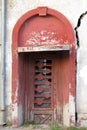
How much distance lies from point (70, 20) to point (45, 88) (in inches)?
74.5

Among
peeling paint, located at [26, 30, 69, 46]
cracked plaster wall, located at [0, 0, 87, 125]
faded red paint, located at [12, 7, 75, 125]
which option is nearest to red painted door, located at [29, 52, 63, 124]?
faded red paint, located at [12, 7, 75, 125]

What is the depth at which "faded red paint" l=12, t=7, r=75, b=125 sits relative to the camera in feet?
30.8

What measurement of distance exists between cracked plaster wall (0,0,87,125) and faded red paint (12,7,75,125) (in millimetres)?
137

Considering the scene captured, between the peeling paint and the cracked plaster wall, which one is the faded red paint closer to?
the peeling paint

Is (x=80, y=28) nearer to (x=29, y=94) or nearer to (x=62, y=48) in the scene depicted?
(x=62, y=48)

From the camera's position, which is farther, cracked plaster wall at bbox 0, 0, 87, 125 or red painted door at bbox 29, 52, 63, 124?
red painted door at bbox 29, 52, 63, 124

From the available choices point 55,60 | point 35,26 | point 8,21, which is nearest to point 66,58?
point 55,60

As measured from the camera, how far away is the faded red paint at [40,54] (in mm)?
9391

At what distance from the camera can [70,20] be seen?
9.45m

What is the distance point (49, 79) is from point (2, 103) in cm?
140

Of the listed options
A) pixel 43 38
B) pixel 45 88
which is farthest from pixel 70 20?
pixel 45 88

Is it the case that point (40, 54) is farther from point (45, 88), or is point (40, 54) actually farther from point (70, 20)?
point (70, 20)

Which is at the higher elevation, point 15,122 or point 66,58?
point 66,58

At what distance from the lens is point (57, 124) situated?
973 cm
